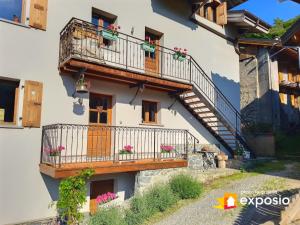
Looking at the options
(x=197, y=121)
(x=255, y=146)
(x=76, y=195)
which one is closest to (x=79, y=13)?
(x=76, y=195)

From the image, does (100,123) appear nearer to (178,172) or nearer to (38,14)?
(178,172)

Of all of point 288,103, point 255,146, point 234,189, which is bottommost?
point 234,189

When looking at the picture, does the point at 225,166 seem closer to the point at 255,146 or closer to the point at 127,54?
the point at 255,146

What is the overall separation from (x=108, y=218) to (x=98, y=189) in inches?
94.1

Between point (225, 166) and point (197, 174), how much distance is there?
7.85ft

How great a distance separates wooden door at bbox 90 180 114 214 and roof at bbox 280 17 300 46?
7.88m

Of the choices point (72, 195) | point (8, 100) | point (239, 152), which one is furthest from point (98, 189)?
point (239, 152)

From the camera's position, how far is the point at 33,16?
8242 mm

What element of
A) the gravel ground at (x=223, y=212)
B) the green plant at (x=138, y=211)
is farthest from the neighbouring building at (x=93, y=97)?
the gravel ground at (x=223, y=212)

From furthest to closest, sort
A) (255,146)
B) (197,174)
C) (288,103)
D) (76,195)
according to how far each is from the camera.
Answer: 1. (288,103)
2. (255,146)
3. (197,174)
4. (76,195)

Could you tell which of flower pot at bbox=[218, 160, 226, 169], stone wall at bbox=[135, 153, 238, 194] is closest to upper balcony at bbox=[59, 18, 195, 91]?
stone wall at bbox=[135, 153, 238, 194]

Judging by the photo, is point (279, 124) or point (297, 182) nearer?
point (297, 182)

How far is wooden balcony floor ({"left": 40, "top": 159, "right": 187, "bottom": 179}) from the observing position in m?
7.14

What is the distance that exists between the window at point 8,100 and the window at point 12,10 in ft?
6.33
